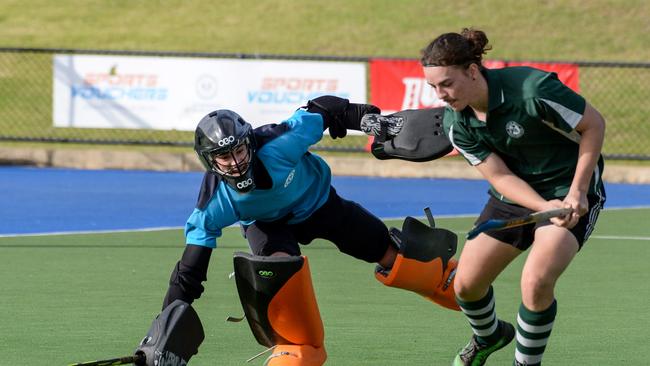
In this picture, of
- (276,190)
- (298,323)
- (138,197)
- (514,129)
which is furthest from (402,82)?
(514,129)

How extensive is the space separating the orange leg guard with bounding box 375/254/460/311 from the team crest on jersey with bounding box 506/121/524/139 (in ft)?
3.84

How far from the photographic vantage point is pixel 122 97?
1750 cm

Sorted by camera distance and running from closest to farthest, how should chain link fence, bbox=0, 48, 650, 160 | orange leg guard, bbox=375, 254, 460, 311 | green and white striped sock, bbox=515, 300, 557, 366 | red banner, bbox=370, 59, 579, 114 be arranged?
1. green and white striped sock, bbox=515, 300, 557, 366
2. orange leg guard, bbox=375, 254, 460, 311
3. red banner, bbox=370, 59, 579, 114
4. chain link fence, bbox=0, 48, 650, 160

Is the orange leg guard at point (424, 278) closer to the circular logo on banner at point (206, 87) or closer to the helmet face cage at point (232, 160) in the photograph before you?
the helmet face cage at point (232, 160)

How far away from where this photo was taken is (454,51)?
5887mm

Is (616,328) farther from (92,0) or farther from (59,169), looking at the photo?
(92,0)

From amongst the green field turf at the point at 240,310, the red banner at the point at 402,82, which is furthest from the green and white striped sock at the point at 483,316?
the red banner at the point at 402,82

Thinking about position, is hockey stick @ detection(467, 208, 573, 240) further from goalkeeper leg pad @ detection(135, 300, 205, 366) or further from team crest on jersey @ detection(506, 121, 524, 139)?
goalkeeper leg pad @ detection(135, 300, 205, 366)

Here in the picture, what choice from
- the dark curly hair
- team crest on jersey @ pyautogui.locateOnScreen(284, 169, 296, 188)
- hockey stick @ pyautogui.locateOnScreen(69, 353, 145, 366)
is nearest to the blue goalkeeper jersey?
team crest on jersey @ pyautogui.locateOnScreen(284, 169, 296, 188)

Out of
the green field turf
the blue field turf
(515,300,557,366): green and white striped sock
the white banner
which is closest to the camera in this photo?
(515,300,557,366): green and white striped sock

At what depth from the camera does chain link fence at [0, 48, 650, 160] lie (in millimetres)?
18578

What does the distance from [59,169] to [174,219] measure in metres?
5.59

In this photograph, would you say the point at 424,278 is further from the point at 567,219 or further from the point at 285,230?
the point at 567,219

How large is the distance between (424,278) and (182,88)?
10.7 meters
